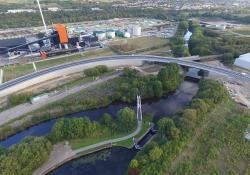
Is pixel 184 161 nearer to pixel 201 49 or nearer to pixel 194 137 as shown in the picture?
pixel 194 137

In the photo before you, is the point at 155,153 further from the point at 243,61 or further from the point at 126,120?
the point at 243,61

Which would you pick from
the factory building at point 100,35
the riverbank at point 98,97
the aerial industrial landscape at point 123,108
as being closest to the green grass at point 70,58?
the aerial industrial landscape at point 123,108

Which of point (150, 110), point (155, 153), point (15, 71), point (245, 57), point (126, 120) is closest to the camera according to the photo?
point (155, 153)

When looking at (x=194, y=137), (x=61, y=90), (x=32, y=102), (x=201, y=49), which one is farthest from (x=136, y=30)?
(x=194, y=137)

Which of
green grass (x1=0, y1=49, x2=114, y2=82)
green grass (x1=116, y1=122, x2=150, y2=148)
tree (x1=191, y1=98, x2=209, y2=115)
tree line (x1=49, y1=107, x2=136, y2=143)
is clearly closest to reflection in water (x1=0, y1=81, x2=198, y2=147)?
green grass (x1=116, y1=122, x2=150, y2=148)

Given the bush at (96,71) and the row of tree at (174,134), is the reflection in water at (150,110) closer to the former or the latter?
the row of tree at (174,134)

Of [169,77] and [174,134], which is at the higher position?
[169,77]

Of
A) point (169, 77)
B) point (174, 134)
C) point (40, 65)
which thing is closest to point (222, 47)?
point (169, 77)
